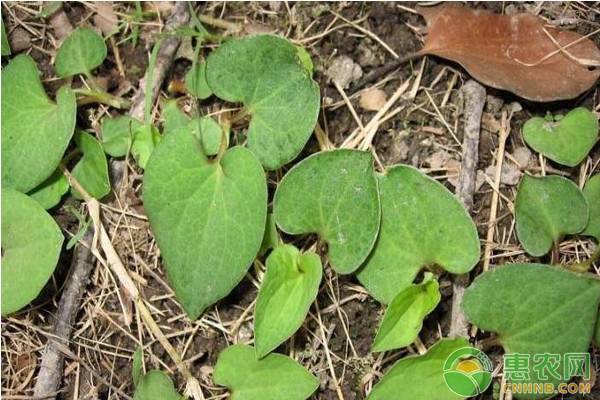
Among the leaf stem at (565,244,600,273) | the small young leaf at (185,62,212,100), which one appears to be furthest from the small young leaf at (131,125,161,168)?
the leaf stem at (565,244,600,273)

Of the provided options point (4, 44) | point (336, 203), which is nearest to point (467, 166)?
point (336, 203)

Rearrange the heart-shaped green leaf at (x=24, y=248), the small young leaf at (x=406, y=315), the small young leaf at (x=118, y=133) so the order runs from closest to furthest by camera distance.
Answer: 1. the small young leaf at (x=406, y=315)
2. the heart-shaped green leaf at (x=24, y=248)
3. the small young leaf at (x=118, y=133)

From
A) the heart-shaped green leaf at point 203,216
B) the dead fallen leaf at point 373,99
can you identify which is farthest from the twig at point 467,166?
the heart-shaped green leaf at point 203,216

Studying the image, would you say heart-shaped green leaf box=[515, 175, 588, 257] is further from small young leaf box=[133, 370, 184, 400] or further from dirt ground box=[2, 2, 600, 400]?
small young leaf box=[133, 370, 184, 400]

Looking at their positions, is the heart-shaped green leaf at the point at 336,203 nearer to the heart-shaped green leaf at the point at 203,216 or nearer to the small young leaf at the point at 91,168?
the heart-shaped green leaf at the point at 203,216

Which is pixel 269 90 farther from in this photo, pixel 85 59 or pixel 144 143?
pixel 85 59

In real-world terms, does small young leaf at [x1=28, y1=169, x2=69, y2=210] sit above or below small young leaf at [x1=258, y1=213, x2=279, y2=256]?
above

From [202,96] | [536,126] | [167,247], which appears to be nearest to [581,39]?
[536,126]
